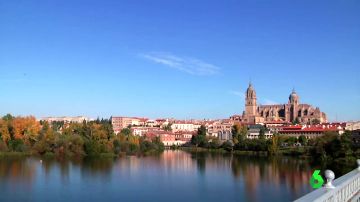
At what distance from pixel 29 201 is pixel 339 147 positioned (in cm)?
2710

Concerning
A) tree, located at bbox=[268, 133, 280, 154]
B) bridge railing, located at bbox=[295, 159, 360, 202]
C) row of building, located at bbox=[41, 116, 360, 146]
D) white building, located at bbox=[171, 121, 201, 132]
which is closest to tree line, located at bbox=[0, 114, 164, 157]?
tree, located at bbox=[268, 133, 280, 154]

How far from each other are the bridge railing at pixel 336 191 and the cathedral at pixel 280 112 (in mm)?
83588

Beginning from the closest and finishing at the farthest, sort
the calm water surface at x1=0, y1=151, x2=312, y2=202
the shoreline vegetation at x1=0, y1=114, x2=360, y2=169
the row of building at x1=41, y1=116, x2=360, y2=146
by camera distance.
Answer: the calm water surface at x1=0, y1=151, x2=312, y2=202 → the shoreline vegetation at x1=0, y1=114, x2=360, y2=169 → the row of building at x1=41, y1=116, x2=360, y2=146

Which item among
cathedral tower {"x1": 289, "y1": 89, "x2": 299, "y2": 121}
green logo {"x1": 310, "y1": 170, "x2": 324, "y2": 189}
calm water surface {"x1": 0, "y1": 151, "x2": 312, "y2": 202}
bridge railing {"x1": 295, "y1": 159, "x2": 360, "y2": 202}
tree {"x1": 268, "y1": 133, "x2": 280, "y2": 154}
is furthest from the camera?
cathedral tower {"x1": 289, "y1": 89, "x2": 299, "y2": 121}

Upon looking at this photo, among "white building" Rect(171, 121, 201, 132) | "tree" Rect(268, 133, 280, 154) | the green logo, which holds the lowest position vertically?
"tree" Rect(268, 133, 280, 154)

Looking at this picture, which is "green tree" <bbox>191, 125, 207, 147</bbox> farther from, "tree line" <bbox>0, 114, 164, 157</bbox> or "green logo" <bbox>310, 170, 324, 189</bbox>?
"green logo" <bbox>310, 170, 324, 189</bbox>

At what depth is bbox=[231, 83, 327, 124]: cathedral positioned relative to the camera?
290ft

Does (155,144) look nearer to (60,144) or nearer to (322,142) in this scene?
(60,144)

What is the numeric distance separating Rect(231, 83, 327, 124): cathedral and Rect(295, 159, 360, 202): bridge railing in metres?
83.6

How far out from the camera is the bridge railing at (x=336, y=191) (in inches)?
130

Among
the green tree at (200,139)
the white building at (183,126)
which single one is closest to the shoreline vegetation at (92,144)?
the green tree at (200,139)

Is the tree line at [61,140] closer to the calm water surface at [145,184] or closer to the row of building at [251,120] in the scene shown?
the calm water surface at [145,184]

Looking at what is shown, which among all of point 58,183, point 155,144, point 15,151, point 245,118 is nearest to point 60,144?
point 15,151

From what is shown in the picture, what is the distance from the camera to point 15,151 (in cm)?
4181
